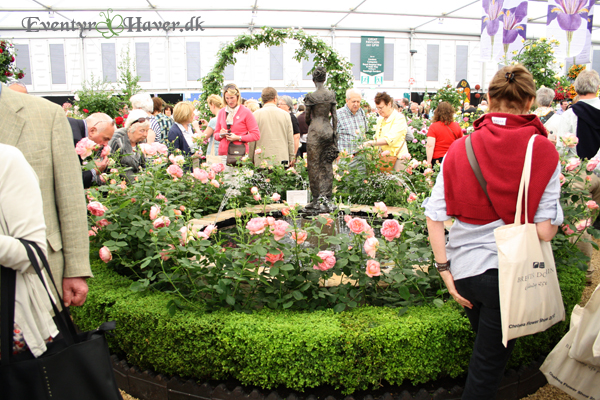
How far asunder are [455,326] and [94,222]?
7.24ft

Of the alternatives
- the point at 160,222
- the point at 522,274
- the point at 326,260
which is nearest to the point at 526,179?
the point at 522,274

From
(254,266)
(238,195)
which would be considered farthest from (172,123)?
(254,266)

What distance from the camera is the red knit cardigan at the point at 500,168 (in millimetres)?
1396

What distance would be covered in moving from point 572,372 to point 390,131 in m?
3.85

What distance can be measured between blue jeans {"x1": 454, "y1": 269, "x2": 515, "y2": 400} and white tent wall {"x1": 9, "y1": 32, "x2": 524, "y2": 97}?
1597 centimetres

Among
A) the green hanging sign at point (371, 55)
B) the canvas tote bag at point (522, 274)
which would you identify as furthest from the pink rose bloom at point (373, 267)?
the green hanging sign at point (371, 55)

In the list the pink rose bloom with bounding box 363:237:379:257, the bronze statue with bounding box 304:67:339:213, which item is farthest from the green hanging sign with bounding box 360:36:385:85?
the pink rose bloom with bounding box 363:237:379:257

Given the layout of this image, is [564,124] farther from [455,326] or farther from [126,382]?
[126,382]

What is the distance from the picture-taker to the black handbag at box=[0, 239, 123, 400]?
1038 mm

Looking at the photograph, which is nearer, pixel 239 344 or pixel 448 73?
pixel 239 344

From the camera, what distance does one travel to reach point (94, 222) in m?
2.63

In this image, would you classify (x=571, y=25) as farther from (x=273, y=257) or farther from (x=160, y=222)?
(x=160, y=222)

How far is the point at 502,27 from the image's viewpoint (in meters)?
9.45

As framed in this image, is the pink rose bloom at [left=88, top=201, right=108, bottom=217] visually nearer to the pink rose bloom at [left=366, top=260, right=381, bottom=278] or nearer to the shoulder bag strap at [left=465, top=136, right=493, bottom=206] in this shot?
the pink rose bloom at [left=366, top=260, right=381, bottom=278]
